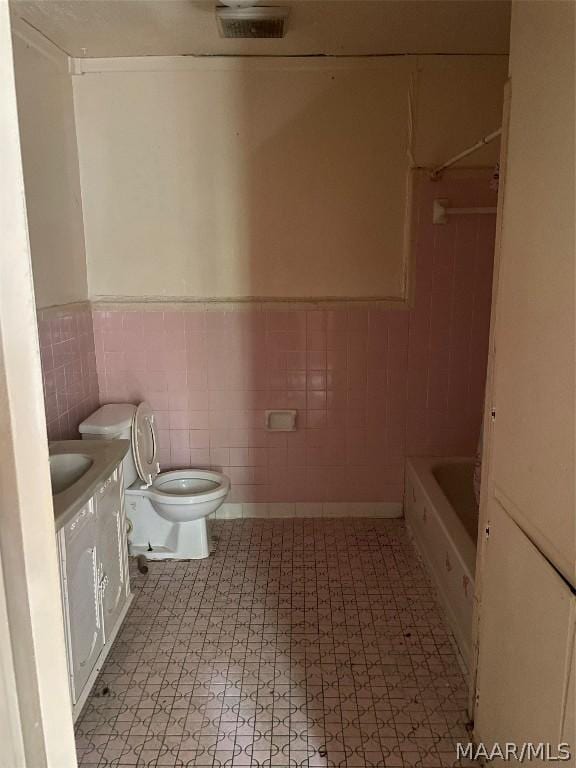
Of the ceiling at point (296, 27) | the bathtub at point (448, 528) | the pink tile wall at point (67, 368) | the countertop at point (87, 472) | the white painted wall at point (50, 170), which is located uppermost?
the ceiling at point (296, 27)

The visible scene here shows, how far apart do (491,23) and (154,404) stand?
2435 millimetres

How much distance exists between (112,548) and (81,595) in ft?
1.09

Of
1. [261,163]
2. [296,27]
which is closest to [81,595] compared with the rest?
[261,163]

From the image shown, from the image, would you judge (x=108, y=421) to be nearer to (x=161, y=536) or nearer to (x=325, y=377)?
(x=161, y=536)

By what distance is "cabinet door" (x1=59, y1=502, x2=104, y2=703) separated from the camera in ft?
5.45

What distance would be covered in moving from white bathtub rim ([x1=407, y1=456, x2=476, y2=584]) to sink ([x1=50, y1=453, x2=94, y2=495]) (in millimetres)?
1442

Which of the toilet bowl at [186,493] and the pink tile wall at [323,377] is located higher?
the pink tile wall at [323,377]

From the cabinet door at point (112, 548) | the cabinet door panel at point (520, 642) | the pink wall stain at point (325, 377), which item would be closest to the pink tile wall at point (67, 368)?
the pink wall stain at point (325, 377)

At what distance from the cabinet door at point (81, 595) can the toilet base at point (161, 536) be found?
895mm

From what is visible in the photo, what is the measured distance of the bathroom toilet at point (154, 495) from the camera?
2.69 m

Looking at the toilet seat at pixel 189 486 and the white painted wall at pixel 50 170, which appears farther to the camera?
the toilet seat at pixel 189 486

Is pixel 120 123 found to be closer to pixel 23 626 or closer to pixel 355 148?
pixel 355 148

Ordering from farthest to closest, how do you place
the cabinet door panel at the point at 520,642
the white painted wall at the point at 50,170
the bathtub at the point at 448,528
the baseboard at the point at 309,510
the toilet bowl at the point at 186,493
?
1. the baseboard at the point at 309,510
2. the toilet bowl at the point at 186,493
3. the white painted wall at the point at 50,170
4. the bathtub at the point at 448,528
5. the cabinet door panel at the point at 520,642

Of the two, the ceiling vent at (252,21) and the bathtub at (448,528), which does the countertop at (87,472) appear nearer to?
the bathtub at (448,528)
